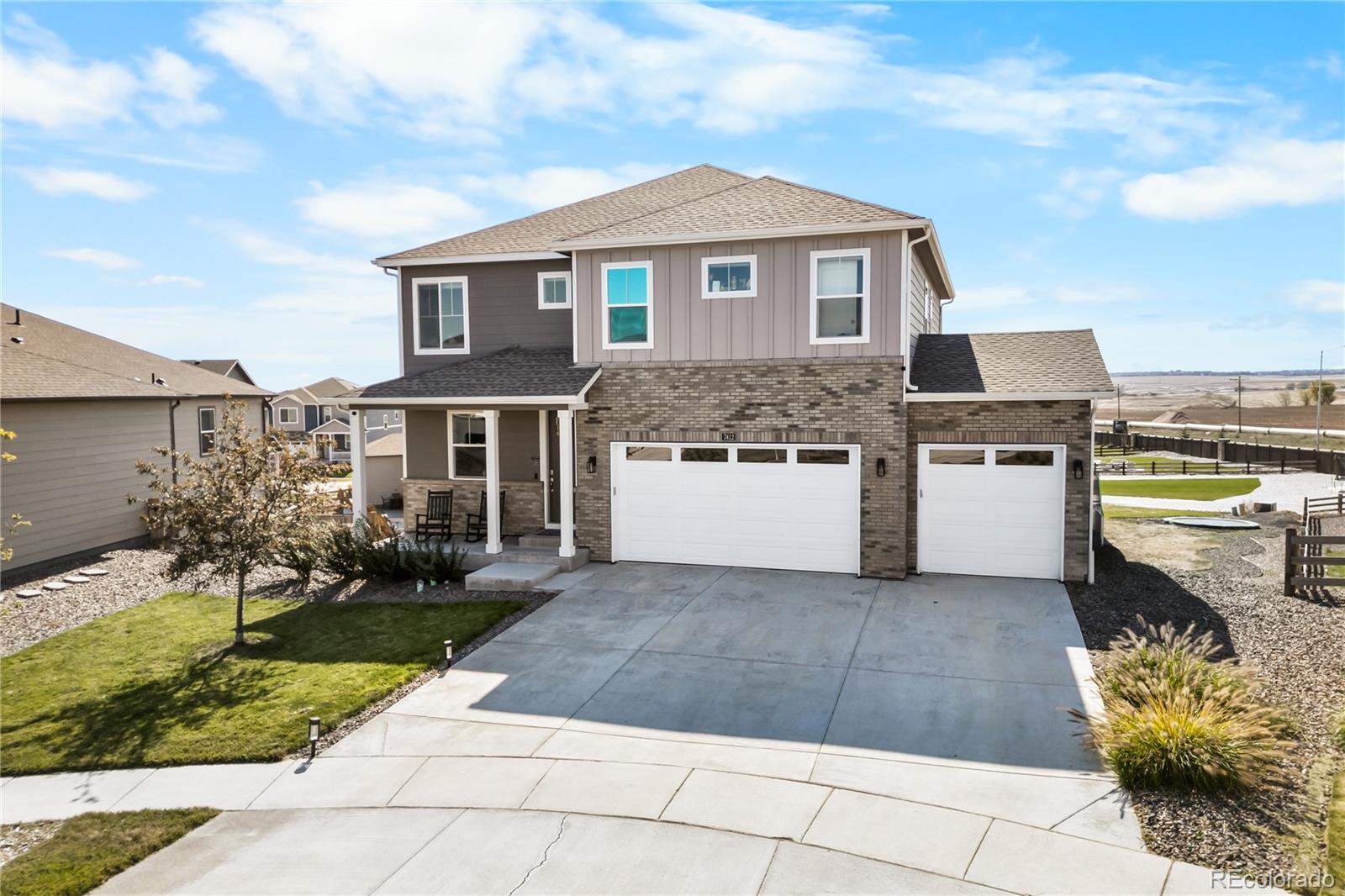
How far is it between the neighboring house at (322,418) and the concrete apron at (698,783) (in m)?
39.0

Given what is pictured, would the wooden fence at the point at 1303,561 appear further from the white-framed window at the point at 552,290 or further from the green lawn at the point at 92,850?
the green lawn at the point at 92,850

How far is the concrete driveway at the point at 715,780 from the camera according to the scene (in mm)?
5531

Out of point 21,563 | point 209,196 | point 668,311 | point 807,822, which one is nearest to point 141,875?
point 807,822

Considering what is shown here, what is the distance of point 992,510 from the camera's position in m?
13.6

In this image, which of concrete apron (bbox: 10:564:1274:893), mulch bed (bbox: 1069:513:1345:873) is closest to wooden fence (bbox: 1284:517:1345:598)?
mulch bed (bbox: 1069:513:1345:873)

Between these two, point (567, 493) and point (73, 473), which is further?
point (73, 473)

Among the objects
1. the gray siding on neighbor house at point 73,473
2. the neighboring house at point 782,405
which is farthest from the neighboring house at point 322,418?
the neighboring house at point 782,405

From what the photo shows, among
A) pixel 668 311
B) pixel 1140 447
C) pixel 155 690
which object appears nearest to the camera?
pixel 155 690

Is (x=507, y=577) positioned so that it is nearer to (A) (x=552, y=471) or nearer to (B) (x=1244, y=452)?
(A) (x=552, y=471)

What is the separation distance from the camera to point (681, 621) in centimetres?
1134

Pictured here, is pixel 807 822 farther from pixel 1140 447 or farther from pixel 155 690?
pixel 1140 447

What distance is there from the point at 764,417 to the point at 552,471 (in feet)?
15.3

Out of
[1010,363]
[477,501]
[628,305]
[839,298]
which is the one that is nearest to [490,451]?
[477,501]

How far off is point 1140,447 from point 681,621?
48.9m
